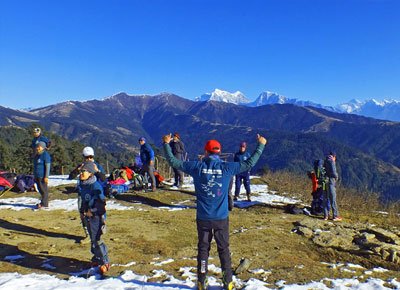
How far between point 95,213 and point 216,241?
8.94 feet

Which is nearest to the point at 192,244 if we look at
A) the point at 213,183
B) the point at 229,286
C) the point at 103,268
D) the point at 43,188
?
the point at 103,268

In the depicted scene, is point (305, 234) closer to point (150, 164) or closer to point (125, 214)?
point (125, 214)

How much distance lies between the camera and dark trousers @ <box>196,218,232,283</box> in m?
6.60

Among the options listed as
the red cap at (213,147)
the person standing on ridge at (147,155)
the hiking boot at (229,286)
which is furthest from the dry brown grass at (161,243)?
the red cap at (213,147)

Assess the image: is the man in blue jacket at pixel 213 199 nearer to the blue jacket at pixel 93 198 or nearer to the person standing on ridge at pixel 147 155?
the blue jacket at pixel 93 198

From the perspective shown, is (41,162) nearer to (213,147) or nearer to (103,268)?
(103,268)

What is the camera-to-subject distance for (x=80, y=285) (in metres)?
7.21

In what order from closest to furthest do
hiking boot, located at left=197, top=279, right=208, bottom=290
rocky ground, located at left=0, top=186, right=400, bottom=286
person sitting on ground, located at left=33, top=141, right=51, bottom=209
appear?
1. hiking boot, located at left=197, top=279, right=208, bottom=290
2. rocky ground, located at left=0, top=186, right=400, bottom=286
3. person sitting on ground, located at left=33, top=141, right=51, bottom=209

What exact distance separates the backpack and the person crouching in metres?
8.91

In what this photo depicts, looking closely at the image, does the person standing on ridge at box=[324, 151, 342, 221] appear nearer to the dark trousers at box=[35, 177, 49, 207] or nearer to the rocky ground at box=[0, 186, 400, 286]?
the rocky ground at box=[0, 186, 400, 286]

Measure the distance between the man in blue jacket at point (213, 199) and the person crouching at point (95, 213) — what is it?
219 cm

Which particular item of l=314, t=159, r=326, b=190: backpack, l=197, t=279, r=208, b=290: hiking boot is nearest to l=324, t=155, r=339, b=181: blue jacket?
l=314, t=159, r=326, b=190: backpack

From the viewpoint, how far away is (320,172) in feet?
46.6

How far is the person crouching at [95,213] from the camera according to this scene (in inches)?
310
